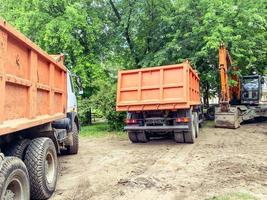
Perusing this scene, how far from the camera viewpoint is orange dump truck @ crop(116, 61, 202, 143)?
1057 cm

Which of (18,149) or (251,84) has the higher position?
(251,84)

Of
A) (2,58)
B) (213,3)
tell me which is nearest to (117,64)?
(213,3)

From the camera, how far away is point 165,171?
711 centimetres

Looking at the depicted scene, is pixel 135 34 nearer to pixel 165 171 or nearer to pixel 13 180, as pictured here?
→ pixel 165 171

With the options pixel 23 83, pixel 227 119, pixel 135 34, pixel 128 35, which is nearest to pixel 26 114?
pixel 23 83

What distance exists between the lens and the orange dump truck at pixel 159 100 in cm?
1057

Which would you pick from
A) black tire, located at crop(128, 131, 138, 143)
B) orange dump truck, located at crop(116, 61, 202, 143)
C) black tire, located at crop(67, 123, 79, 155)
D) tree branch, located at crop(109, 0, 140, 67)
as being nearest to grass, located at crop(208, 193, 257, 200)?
black tire, located at crop(67, 123, 79, 155)

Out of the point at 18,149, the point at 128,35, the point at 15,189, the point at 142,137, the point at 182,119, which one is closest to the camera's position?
the point at 15,189

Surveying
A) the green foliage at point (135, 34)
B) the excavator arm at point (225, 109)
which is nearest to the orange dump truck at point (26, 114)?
the green foliage at point (135, 34)

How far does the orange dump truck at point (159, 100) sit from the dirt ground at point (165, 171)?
1.88 feet

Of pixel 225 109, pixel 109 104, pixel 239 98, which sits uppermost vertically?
pixel 239 98

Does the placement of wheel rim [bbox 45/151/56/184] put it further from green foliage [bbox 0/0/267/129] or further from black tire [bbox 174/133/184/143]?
green foliage [bbox 0/0/267/129]

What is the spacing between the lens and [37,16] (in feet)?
60.0

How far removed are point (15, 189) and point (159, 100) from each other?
693 cm
